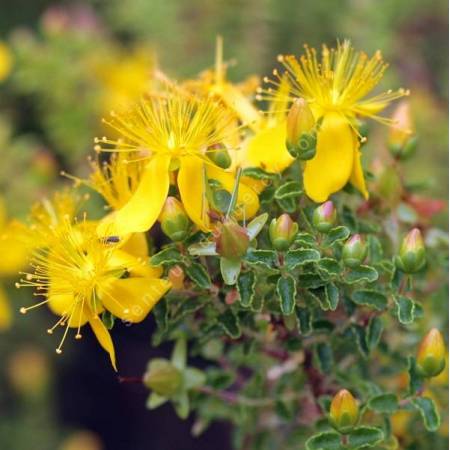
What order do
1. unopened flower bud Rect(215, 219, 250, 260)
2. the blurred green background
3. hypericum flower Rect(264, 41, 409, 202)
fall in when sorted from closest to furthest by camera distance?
unopened flower bud Rect(215, 219, 250, 260) → hypericum flower Rect(264, 41, 409, 202) → the blurred green background

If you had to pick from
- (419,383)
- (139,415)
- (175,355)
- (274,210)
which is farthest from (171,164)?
(139,415)

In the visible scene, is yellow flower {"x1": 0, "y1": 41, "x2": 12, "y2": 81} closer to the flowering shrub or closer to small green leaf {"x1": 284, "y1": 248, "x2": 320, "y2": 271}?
the flowering shrub

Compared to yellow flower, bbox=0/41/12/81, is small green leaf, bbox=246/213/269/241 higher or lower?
lower

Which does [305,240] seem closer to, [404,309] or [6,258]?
[404,309]

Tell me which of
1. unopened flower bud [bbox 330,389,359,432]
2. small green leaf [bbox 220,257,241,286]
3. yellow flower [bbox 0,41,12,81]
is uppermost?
yellow flower [bbox 0,41,12,81]

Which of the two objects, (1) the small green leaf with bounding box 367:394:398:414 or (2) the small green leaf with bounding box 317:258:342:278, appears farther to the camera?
(1) the small green leaf with bounding box 367:394:398:414

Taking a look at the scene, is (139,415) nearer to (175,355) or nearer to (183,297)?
(175,355)

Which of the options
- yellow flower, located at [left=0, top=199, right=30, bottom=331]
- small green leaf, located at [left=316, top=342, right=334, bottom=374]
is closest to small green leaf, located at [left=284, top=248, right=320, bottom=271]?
small green leaf, located at [left=316, top=342, right=334, bottom=374]
